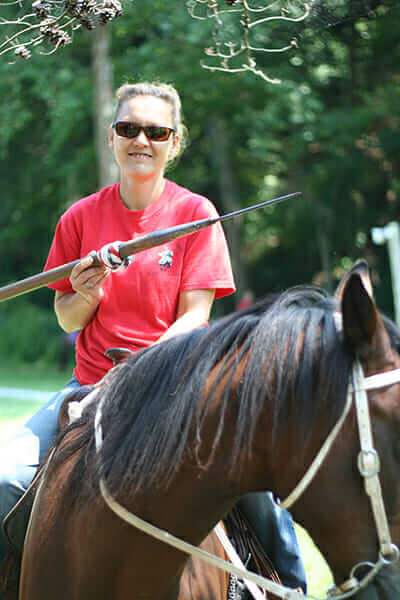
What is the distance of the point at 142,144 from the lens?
2.84 metres

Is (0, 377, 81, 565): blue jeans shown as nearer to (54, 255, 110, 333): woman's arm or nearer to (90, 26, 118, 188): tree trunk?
(54, 255, 110, 333): woman's arm

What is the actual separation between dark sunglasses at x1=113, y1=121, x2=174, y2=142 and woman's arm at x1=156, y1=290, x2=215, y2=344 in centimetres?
63

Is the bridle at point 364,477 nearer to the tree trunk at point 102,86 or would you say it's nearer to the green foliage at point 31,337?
the tree trunk at point 102,86

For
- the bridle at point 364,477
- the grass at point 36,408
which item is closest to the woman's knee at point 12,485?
the grass at point 36,408

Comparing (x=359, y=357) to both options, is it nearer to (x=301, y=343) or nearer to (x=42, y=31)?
(x=301, y=343)

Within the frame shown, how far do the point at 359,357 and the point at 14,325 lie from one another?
28715 mm

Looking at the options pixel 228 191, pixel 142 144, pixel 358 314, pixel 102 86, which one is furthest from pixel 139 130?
pixel 228 191

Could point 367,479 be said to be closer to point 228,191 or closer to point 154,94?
point 154,94

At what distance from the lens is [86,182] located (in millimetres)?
21625

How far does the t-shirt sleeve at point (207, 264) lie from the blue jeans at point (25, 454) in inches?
25.8

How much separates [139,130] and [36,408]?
1306 cm

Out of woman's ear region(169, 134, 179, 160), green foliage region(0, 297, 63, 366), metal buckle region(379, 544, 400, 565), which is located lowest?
green foliage region(0, 297, 63, 366)

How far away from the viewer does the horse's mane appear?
73.8 inches

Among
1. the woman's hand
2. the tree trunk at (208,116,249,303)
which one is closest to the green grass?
the tree trunk at (208,116,249,303)
